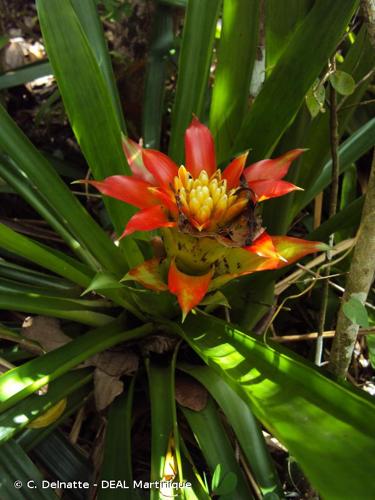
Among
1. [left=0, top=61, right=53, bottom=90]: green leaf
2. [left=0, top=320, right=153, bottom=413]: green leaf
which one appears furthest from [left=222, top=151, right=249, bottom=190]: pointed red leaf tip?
[left=0, top=61, right=53, bottom=90]: green leaf

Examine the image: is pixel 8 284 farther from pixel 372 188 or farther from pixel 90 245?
pixel 372 188

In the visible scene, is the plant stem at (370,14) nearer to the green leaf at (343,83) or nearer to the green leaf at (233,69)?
the green leaf at (343,83)

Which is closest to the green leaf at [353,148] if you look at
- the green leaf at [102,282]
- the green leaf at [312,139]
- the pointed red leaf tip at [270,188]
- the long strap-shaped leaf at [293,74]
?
the green leaf at [312,139]

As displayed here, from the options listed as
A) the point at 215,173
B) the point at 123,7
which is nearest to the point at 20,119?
the point at 123,7

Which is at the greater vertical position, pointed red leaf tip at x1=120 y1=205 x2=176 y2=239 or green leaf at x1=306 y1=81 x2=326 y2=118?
green leaf at x1=306 y1=81 x2=326 y2=118

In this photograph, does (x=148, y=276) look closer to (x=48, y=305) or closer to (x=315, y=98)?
(x=48, y=305)

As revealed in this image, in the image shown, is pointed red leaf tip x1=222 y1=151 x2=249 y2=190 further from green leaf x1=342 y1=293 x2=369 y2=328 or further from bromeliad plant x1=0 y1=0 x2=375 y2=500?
green leaf x1=342 y1=293 x2=369 y2=328
